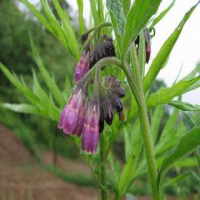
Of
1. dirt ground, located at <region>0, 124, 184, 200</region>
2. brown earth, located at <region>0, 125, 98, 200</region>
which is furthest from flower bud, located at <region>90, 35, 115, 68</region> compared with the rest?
brown earth, located at <region>0, 125, 98, 200</region>

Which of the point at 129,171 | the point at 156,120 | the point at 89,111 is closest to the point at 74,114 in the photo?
the point at 89,111

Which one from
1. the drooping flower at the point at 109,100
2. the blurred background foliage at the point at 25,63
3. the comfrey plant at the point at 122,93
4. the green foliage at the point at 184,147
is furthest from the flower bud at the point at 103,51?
the blurred background foliage at the point at 25,63

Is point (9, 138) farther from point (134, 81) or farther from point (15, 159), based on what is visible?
point (134, 81)

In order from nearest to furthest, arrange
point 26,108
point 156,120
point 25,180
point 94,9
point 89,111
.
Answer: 1. point 89,111
2. point 94,9
3. point 26,108
4. point 156,120
5. point 25,180

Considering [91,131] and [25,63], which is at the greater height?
[25,63]

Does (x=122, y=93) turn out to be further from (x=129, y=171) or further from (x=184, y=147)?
(x=129, y=171)

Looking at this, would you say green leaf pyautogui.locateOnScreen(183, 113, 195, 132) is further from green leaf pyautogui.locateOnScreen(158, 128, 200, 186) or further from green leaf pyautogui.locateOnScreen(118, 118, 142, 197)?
green leaf pyautogui.locateOnScreen(118, 118, 142, 197)

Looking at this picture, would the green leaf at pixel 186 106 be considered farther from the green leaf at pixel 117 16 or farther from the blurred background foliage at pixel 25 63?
the blurred background foliage at pixel 25 63
